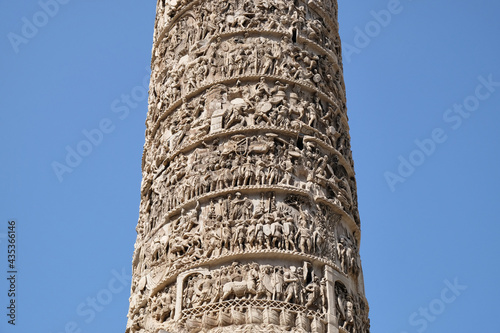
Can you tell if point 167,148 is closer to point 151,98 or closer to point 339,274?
point 151,98

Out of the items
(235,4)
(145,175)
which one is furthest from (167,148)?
(235,4)

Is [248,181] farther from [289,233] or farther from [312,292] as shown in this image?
[312,292]

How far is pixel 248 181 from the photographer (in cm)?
802

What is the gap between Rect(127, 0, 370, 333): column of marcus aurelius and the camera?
7.49 m

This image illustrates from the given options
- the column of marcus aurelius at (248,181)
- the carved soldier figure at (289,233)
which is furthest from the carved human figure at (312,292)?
the carved soldier figure at (289,233)

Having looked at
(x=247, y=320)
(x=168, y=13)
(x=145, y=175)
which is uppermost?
(x=168, y=13)

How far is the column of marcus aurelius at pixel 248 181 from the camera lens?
7488 millimetres

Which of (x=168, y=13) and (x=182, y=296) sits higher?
(x=168, y=13)

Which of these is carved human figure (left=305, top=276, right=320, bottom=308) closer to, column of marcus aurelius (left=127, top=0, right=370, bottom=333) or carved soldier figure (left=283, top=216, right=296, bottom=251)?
column of marcus aurelius (left=127, top=0, right=370, bottom=333)

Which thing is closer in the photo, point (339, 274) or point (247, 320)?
point (247, 320)

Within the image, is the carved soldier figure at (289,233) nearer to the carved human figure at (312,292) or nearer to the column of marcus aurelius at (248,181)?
the column of marcus aurelius at (248,181)

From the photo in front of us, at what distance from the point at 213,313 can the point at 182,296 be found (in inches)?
15.6

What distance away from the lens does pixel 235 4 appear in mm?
9352

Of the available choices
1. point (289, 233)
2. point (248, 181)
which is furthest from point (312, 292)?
point (248, 181)
